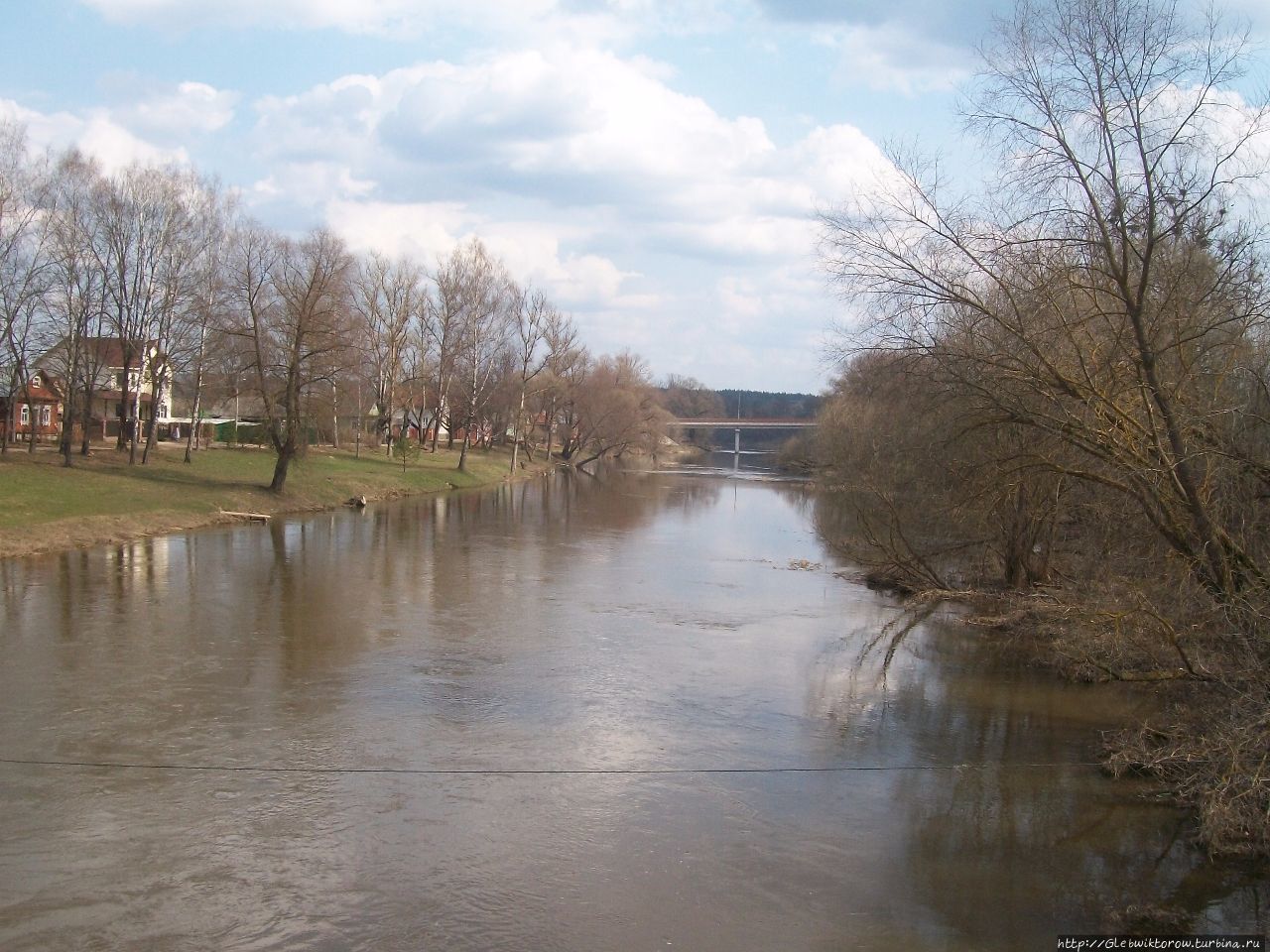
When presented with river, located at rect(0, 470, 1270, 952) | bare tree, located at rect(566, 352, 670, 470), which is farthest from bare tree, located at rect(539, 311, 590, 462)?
river, located at rect(0, 470, 1270, 952)

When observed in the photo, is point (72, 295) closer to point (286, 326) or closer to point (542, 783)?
point (286, 326)

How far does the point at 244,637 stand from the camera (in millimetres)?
16469

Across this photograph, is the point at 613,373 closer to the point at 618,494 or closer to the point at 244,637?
the point at 618,494

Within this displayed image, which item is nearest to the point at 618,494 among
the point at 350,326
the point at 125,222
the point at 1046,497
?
the point at 350,326

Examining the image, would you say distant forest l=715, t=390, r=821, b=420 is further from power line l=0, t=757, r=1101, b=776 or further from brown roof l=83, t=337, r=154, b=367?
power line l=0, t=757, r=1101, b=776

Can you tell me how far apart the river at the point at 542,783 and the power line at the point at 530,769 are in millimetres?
44

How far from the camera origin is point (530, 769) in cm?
1094

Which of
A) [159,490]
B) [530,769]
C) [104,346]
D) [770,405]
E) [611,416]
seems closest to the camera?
[530,769]

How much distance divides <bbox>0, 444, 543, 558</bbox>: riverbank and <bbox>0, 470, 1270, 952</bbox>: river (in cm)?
563

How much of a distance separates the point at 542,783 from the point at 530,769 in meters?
0.47

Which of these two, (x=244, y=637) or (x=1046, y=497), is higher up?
(x=1046, y=497)

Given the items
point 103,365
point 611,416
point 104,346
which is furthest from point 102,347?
point 611,416

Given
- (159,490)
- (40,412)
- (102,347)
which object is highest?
(102,347)

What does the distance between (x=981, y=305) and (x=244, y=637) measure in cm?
1217
